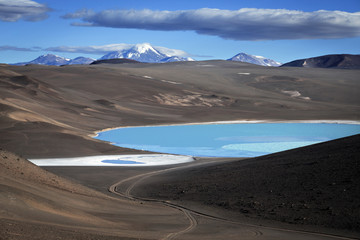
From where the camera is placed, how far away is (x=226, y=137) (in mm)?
43875

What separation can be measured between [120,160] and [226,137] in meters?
17.5

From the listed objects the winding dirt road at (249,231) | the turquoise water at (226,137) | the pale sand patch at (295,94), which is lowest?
the turquoise water at (226,137)

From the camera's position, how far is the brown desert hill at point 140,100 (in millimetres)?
33688

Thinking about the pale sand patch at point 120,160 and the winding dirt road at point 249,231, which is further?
the pale sand patch at point 120,160

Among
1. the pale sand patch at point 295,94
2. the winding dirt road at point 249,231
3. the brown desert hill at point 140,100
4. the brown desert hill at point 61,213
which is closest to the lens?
the brown desert hill at point 61,213

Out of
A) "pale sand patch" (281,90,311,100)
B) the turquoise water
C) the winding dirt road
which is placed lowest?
the turquoise water

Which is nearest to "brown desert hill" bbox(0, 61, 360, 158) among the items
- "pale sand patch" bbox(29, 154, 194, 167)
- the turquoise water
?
"pale sand patch" bbox(29, 154, 194, 167)

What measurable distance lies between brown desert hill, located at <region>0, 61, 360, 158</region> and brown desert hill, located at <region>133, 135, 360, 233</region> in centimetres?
1170

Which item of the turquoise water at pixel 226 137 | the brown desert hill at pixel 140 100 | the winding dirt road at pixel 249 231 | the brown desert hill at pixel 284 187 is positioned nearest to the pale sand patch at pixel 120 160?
the brown desert hill at pixel 140 100

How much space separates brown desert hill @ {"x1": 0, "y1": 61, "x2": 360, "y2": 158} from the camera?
3369 centimetres

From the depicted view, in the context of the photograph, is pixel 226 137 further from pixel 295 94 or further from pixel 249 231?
pixel 295 94

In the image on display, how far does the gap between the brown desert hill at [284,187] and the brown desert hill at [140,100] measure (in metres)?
11.7

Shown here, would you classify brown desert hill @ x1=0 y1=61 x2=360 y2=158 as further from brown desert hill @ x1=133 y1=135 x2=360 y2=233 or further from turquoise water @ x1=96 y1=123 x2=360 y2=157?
brown desert hill @ x1=133 y1=135 x2=360 y2=233

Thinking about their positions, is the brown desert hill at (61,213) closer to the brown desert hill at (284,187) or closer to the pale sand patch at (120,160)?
the brown desert hill at (284,187)
